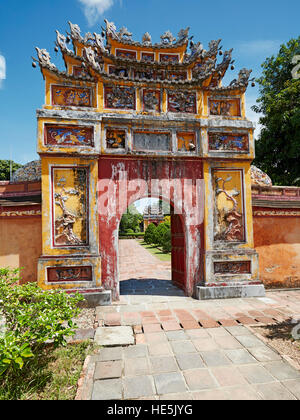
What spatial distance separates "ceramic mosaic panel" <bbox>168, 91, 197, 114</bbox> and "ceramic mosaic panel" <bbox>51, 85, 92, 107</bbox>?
2248 mm

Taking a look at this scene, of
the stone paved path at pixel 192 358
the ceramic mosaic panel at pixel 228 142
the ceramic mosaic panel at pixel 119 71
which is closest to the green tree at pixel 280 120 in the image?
the ceramic mosaic panel at pixel 228 142

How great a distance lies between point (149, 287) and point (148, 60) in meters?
6.99

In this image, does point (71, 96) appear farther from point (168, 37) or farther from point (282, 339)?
point (282, 339)

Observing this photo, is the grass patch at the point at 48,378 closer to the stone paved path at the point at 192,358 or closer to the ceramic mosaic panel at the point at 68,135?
the stone paved path at the point at 192,358

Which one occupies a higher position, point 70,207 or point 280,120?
point 280,120

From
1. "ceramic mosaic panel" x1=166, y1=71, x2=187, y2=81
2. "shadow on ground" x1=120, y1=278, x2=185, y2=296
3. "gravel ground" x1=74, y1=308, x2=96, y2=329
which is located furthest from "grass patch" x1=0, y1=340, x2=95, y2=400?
"ceramic mosaic panel" x1=166, y1=71, x2=187, y2=81

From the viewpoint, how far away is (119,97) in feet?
21.6

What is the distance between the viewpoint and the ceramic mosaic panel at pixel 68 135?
20.1 feet

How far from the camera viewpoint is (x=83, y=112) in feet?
20.5

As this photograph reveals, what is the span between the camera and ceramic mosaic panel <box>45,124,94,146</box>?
20.1 ft

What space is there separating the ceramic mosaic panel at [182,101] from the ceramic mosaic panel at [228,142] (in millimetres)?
945

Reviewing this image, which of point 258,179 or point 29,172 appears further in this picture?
point 258,179

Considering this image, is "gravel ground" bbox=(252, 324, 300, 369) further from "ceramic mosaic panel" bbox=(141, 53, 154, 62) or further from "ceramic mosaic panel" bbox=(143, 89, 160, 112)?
"ceramic mosaic panel" bbox=(141, 53, 154, 62)

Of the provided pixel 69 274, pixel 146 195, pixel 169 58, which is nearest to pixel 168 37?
pixel 169 58
